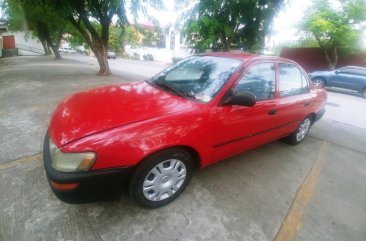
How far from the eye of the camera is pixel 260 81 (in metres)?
3.10

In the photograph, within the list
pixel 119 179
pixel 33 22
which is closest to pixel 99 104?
pixel 119 179

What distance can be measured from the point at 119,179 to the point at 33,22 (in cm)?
2471

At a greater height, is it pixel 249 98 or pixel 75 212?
pixel 249 98

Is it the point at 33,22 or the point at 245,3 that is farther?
the point at 33,22

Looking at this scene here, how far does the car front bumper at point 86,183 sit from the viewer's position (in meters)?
1.90

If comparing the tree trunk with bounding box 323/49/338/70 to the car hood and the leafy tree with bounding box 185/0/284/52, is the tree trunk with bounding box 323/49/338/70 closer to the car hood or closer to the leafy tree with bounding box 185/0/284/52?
the leafy tree with bounding box 185/0/284/52

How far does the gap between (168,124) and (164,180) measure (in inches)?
23.4

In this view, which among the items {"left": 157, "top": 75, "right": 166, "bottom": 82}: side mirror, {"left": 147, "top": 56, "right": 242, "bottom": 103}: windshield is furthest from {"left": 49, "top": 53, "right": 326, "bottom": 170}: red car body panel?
{"left": 157, "top": 75, "right": 166, "bottom": 82}: side mirror

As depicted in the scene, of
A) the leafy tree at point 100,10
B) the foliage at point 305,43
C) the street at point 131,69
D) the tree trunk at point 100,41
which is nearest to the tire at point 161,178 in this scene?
the leafy tree at point 100,10

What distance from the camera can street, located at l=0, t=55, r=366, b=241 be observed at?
2.17m

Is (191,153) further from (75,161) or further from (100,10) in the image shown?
(100,10)

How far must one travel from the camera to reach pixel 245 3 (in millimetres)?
8078

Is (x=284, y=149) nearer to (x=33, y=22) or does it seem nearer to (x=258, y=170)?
(x=258, y=170)

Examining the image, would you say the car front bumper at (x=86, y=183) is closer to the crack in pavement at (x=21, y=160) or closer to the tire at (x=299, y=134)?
the crack in pavement at (x=21, y=160)
